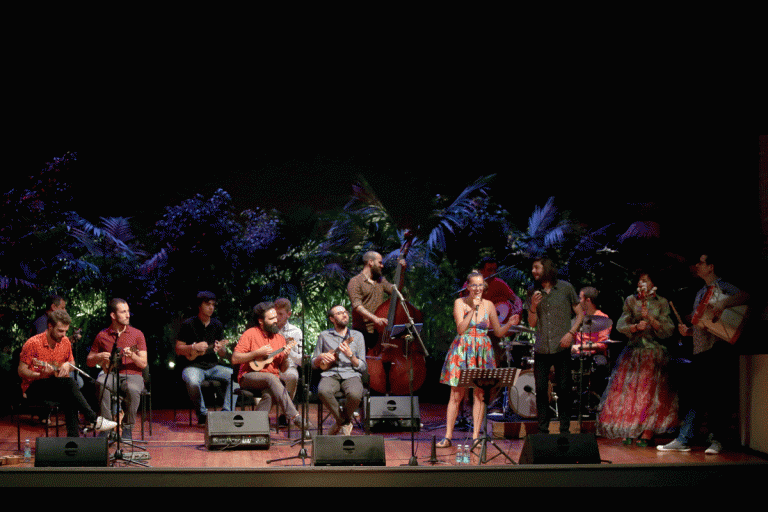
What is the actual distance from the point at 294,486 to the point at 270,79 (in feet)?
19.6

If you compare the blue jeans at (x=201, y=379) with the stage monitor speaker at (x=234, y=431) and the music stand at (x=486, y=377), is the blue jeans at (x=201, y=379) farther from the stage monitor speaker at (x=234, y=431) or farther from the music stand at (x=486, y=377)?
the music stand at (x=486, y=377)

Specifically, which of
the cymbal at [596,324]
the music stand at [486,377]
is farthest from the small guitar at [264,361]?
the cymbal at [596,324]

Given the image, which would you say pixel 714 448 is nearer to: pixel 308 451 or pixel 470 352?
pixel 470 352

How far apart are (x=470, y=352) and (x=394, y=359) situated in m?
1.03

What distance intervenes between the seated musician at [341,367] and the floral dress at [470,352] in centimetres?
90

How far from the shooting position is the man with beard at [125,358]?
652 cm

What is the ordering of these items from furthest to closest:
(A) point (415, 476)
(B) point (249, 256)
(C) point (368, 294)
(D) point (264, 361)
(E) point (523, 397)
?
(B) point (249, 256), (C) point (368, 294), (E) point (523, 397), (D) point (264, 361), (A) point (415, 476)

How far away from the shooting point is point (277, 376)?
6852 millimetres

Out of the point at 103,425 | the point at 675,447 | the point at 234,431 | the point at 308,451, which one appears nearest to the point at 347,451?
the point at 308,451

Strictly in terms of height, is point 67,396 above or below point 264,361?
below

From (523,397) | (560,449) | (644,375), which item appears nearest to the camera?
(560,449)

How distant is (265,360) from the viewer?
6.89 m

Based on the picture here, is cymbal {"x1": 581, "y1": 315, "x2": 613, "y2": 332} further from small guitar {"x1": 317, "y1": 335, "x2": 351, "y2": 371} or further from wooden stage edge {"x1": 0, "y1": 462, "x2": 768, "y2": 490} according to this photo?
wooden stage edge {"x1": 0, "y1": 462, "x2": 768, "y2": 490}

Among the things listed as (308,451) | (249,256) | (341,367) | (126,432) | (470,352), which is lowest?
(308,451)
